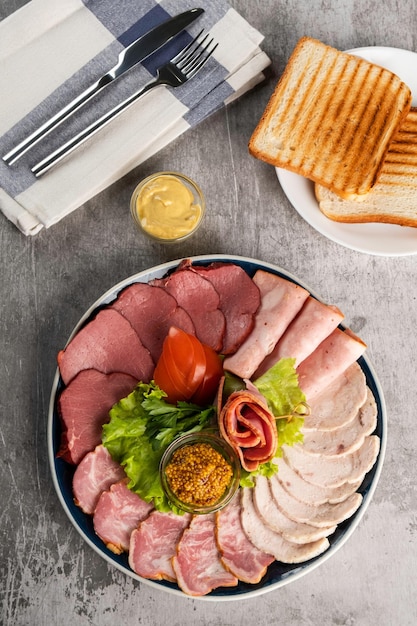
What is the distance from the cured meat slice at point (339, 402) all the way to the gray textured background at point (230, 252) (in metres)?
0.27

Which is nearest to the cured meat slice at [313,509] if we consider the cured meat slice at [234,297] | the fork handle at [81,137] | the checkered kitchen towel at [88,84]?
the cured meat slice at [234,297]

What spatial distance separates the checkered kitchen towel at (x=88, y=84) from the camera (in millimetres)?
2480

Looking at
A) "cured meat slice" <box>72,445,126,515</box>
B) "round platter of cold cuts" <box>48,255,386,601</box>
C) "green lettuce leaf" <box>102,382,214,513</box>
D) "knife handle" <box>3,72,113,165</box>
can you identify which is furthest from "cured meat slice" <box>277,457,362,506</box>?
"knife handle" <box>3,72,113,165</box>

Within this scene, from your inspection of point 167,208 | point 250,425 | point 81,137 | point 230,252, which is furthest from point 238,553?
point 81,137

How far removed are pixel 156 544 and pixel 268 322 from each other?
89 cm

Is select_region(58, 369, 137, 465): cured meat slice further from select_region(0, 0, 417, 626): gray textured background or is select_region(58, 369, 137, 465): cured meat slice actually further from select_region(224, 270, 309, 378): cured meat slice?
select_region(224, 270, 309, 378): cured meat slice

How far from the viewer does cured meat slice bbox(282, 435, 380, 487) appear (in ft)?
7.66

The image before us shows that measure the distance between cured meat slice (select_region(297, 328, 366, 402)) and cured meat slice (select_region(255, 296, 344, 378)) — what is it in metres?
0.05

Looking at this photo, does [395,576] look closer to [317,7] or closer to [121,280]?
[121,280]

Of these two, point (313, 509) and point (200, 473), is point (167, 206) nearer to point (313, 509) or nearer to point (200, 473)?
point (200, 473)

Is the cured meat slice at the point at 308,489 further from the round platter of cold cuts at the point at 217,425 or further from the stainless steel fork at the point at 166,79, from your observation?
the stainless steel fork at the point at 166,79

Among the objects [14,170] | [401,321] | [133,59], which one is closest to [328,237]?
[401,321]

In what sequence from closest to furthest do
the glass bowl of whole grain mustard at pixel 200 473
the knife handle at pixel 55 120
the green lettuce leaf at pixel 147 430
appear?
1. the glass bowl of whole grain mustard at pixel 200 473
2. the green lettuce leaf at pixel 147 430
3. the knife handle at pixel 55 120

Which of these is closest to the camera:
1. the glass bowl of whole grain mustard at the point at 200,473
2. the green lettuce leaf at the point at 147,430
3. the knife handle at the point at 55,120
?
the glass bowl of whole grain mustard at the point at 200,473
